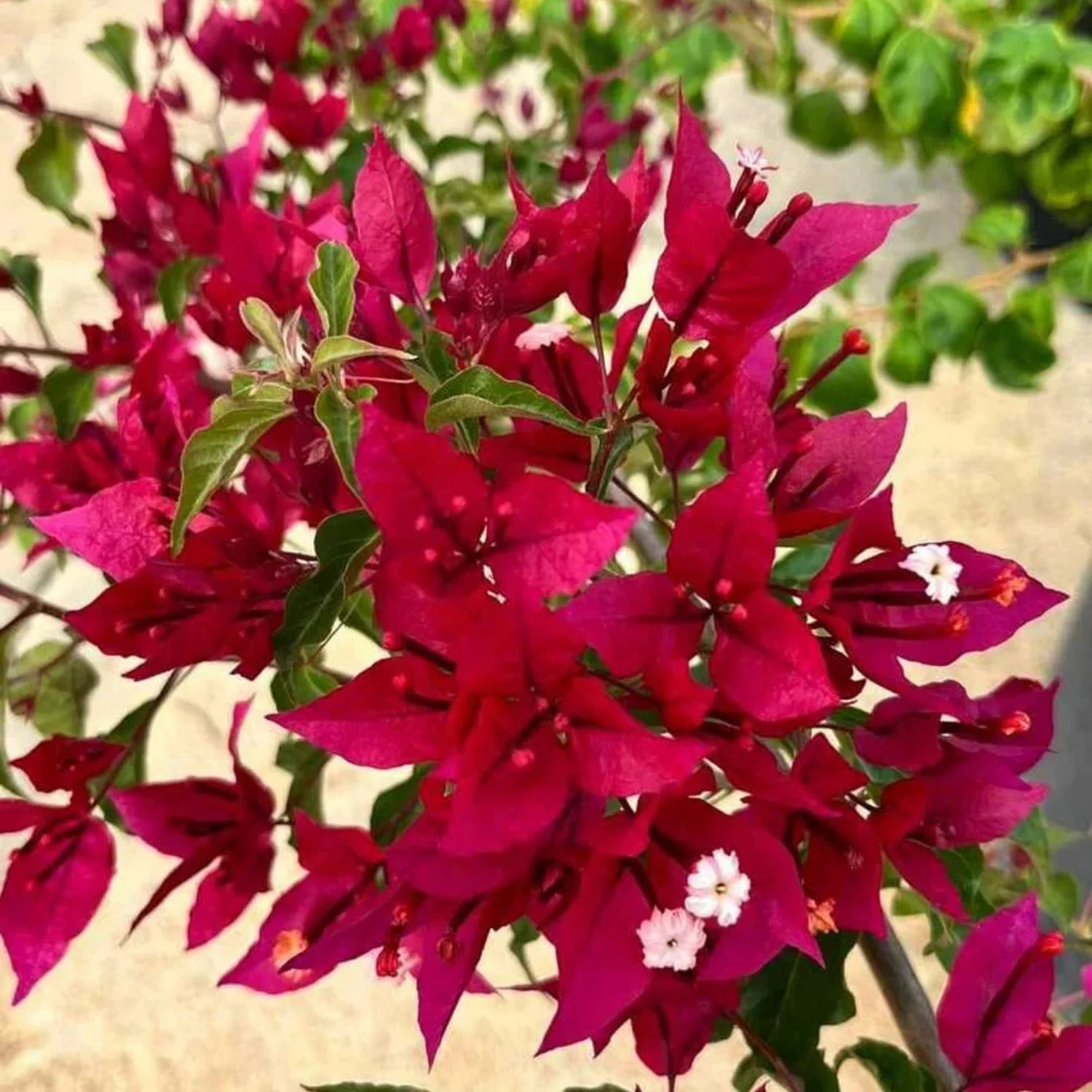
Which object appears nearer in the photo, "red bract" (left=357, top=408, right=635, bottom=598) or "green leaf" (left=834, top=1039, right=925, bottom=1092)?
"red bract" (left=357, top=408, right=635, bottom=598)

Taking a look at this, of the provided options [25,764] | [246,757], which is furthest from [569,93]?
[25,764]

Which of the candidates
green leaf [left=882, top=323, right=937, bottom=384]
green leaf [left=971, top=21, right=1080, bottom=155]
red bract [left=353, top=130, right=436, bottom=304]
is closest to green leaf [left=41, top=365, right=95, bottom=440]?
red bract [left=353, top=130, right=436, bottom=304]

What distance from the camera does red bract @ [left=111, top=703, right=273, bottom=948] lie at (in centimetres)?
50

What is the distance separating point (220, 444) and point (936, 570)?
213 millimetres

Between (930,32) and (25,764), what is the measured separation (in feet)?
3.26

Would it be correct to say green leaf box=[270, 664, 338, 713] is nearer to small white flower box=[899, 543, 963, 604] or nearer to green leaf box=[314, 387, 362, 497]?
green leaf box=[314, 387, 362, 497]

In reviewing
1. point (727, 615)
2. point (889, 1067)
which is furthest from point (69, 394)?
point (889, 1067)

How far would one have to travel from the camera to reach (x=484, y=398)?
1.10ft

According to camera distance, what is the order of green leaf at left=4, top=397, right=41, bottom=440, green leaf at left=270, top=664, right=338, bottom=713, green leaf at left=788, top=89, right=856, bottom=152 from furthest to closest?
green leaf at left=788, top=89, right=856, bottom=152
green leaf at left=4, top=397, right=41, bottom=440
green leaf at left=270, top=664, right=338, bottom=713

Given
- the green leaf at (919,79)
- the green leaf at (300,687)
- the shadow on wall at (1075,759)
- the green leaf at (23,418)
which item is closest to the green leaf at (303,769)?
the green leaf at (300,687)

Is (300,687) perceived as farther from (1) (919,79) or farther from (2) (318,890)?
(1) (919,79)

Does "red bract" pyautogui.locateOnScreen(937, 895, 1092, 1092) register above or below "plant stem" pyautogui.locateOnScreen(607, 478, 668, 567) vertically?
below

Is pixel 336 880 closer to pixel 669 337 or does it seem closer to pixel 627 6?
pixel 669 337

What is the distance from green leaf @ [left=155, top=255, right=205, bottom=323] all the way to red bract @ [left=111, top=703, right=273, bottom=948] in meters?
0.21
